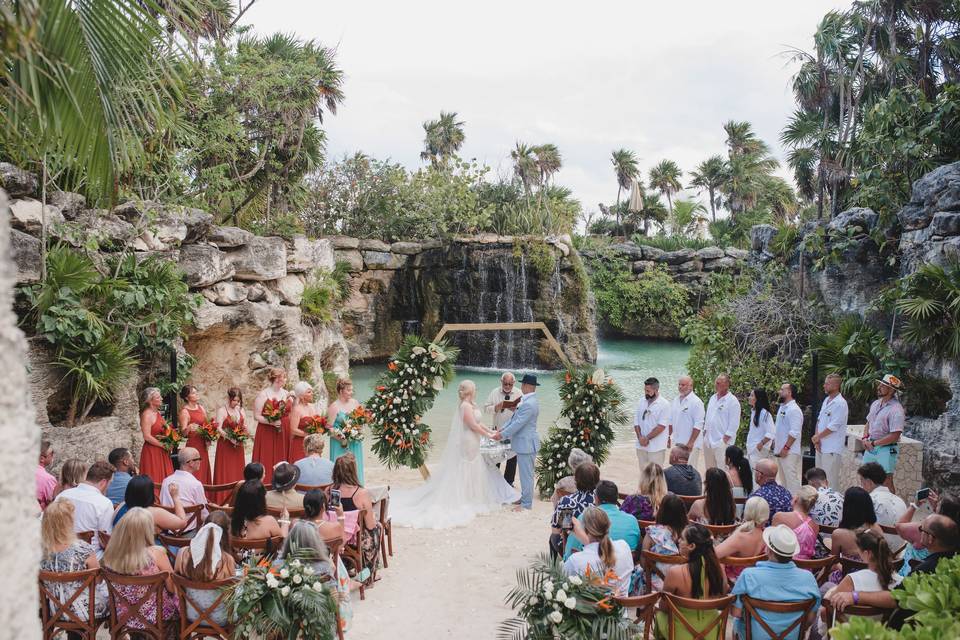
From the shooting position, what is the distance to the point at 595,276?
31891 mm

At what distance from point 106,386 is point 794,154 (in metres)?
20.4

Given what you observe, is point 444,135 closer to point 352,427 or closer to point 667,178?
point 667,178

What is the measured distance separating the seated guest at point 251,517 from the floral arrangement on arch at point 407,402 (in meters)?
3.87

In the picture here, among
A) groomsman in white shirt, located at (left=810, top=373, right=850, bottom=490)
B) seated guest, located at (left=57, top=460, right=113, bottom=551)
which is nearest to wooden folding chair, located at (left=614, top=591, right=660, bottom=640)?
seated guest, located at (left=57, top=460, right=113, bottom=551)

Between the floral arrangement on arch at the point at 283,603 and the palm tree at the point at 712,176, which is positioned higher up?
the palm tree at the point at 712,176

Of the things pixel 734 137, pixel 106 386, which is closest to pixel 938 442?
pixel 106 386

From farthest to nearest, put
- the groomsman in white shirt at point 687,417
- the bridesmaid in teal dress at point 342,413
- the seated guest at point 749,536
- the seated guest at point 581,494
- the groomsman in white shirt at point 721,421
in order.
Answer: the groomsman in white shirt at point 687,417 < the groomsman in white shirt at point 721,421 < the bridesmaid in teal dress at point 342,413 < the seated guest at point 581,494 < the seated guest at point 749,536

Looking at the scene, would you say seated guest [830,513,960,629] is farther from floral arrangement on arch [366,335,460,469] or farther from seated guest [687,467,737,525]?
floral arrangement on arch [366,335,460,469]

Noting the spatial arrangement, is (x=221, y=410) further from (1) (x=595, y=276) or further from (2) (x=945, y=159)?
(1) (x=595, y=276)

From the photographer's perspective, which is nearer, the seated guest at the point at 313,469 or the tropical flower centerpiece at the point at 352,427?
the seated guest at the point at 313,469

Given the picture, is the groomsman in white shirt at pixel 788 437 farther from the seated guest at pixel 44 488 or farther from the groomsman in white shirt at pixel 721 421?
the seated guest at pixel 44 488

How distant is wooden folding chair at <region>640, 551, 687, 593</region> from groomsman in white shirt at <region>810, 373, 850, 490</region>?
13.9 feet

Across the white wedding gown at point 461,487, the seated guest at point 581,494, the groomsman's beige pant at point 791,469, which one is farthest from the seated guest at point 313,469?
the groomsman's beige pant at point 791,469

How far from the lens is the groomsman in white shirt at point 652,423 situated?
9078mm
